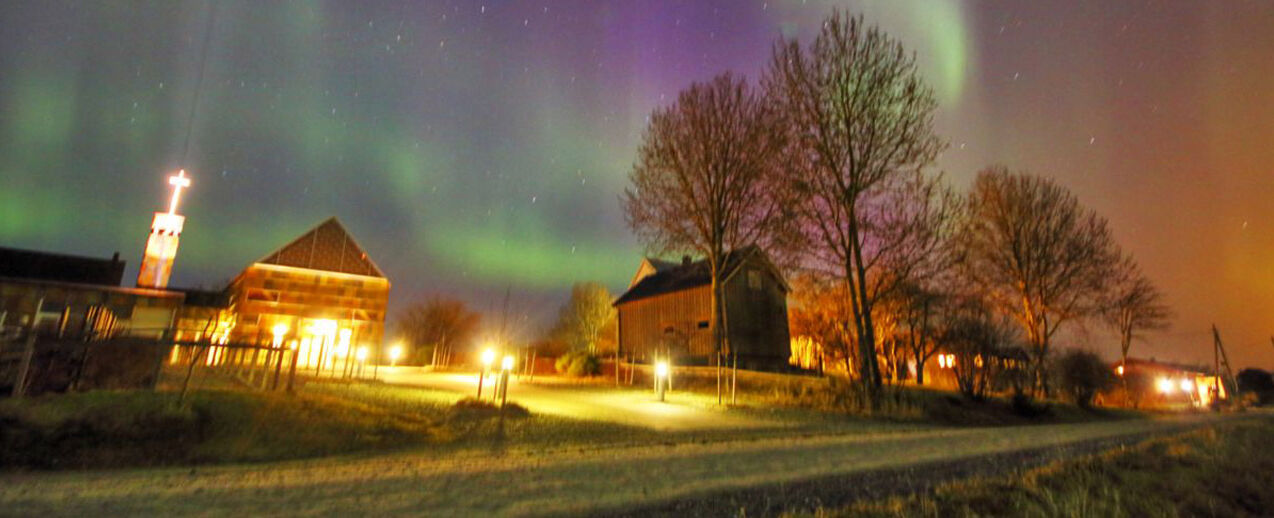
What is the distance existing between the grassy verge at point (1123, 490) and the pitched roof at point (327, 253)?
31.9 metres

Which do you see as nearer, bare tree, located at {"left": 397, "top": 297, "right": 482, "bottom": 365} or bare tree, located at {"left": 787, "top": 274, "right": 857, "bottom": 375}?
bare tree, located at {"left": 787, "top": 274, "right": 857, "bottom": 375}

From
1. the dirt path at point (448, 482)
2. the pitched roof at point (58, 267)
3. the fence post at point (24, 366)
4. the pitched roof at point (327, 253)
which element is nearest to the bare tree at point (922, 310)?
the dirt path at point (448, 482)

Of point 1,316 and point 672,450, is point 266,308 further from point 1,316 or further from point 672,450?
point 672,450

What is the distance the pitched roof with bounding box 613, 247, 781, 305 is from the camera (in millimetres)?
30966

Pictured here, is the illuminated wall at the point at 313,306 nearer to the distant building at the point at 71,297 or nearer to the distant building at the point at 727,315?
the distant building at the point at 71,297

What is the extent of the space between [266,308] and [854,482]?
1200 inches

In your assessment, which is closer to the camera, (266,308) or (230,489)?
(230,489)

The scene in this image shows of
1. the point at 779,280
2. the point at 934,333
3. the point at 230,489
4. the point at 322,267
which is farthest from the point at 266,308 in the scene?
the point at 934,333

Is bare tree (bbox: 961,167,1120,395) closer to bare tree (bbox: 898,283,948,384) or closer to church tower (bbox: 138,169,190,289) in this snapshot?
bare tree (bbox: 898,283,948,384)

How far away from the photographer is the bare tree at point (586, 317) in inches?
1881

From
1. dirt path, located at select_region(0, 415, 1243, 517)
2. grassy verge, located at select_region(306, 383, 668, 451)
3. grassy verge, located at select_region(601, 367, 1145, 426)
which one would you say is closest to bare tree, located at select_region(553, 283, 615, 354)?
grassy verge, located at select_region(601, 367, 1145, 426)

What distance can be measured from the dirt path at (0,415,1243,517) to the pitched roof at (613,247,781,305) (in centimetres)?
2069

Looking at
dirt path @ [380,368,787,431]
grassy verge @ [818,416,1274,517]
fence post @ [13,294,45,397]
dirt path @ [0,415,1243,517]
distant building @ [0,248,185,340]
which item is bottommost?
dirt path @ [0,415,1243,517]

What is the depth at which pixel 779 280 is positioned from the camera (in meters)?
33.3
